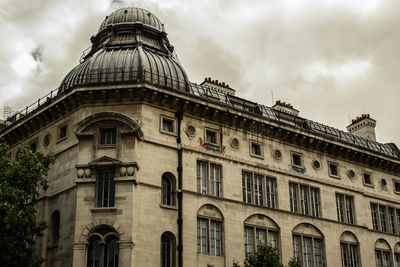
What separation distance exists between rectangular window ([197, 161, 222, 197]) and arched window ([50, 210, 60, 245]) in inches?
353

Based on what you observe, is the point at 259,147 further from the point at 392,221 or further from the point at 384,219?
the point at 392,221

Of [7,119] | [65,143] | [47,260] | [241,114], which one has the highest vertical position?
[7,119]

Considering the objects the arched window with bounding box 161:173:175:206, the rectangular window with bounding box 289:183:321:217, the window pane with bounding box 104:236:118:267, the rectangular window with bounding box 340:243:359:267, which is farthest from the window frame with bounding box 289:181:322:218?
the window pane with bounding box 104:236:118:267

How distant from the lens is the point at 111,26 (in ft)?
140

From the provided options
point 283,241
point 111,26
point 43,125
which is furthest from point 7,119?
point 283,241

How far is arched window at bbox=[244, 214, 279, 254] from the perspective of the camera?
3900cm

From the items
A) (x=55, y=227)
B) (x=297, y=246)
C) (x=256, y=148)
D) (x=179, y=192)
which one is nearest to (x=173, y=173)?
(x=179, y=192)

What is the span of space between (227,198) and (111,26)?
14866mm

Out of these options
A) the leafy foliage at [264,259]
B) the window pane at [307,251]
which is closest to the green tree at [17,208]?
the leafy foliage at [264,259]

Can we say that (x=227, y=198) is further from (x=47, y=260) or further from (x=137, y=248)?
(x=47, y=260)

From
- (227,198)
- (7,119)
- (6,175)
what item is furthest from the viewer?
(7,119)

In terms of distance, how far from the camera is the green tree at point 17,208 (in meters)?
30.8

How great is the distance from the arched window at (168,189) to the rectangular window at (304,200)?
979 centimetres

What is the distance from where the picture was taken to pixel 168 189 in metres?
36.9
